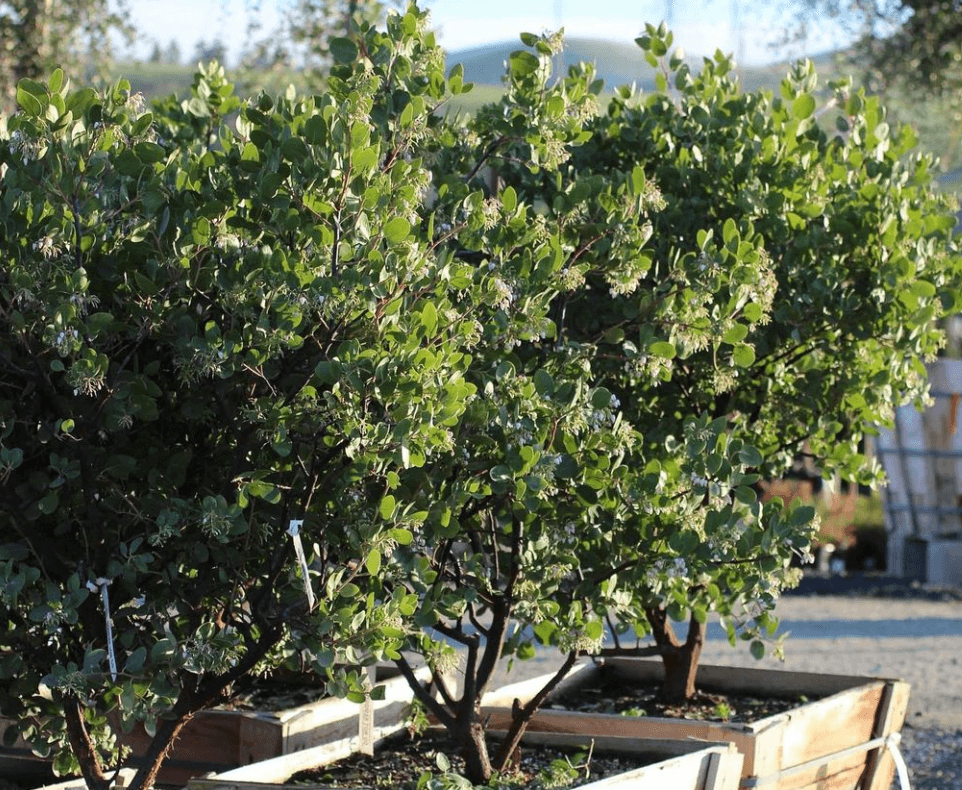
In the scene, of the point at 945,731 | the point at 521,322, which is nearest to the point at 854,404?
the point at 521,322

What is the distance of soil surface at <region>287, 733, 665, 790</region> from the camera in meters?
4.08

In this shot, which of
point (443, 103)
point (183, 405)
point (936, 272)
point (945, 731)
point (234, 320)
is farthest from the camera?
point (945, 731)

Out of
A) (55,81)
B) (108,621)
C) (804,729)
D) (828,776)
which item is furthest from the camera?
(828,776)

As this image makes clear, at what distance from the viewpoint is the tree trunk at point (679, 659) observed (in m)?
5.32

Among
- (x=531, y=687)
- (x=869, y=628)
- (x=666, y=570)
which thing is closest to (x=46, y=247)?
(x=666, y=570)

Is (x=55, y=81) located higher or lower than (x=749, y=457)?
higher

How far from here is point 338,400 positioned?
115 inches

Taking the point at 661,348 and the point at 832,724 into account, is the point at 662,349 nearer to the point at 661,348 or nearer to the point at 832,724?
the point at 661,348

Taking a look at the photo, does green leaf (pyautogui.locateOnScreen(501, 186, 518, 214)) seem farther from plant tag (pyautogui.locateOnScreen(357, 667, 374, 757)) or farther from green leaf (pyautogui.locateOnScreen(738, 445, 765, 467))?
plant tag (pyautogui.locateOnScreen(357, 667, 374, 757))

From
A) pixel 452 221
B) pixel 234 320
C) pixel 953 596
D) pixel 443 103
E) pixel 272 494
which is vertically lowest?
pixel 953 596

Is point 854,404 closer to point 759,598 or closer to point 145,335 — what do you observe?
point 759,598

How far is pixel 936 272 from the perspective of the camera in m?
4.48

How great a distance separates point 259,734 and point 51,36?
12.0 metres

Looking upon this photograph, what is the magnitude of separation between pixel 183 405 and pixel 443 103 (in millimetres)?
1029
